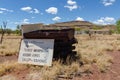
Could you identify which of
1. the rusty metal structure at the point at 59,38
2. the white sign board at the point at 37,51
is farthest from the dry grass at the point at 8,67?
the rusty metal structure at the point at 59,38

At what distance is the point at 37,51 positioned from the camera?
9734 mm

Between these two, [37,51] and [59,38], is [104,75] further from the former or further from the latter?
[37,51]

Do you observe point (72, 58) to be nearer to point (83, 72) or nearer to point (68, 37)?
point (68, 37)

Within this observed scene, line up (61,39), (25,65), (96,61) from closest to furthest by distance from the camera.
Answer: (25,65)
(61,39)
(96,61)

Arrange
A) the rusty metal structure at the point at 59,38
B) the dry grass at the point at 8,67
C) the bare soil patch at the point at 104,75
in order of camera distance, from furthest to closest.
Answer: the rusty metal structure at the point at 59,38, the dry grass at the point at 8,67, the bare soil patch at the point at 104,75

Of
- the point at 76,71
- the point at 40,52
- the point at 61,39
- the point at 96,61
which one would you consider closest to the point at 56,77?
the point at 76,71

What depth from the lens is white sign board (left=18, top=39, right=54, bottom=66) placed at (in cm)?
947

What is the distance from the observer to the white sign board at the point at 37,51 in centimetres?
947

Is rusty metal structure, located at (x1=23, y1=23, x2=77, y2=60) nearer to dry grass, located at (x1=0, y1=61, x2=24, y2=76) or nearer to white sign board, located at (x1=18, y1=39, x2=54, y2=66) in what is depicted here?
white sign board, located at (x1=18, y1=39, x2=54, y2=66)

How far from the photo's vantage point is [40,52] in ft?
31.6

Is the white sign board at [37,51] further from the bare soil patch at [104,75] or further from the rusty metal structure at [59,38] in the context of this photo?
the bare soil patch at [104,75]

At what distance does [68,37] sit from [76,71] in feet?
Result: 5.65

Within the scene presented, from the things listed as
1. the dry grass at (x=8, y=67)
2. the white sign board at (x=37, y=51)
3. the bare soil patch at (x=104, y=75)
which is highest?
the white sign board at (x=37, y=51)

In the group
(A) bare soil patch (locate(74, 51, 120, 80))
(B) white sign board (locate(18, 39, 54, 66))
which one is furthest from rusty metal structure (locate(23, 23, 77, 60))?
(A) bare soil patch (locate(74, 51, 120, 80))
